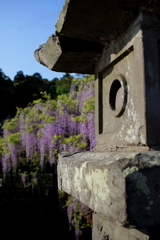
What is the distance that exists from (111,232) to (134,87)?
931 millimetres

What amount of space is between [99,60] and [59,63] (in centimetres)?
34

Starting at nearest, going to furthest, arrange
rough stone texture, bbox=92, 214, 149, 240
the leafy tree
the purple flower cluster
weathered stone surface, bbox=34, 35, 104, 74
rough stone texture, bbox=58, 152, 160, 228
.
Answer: rough stone texture, bbox=58, 152, 160, 228 < rough stone texture, bbox=92, 214, 149, 240 < weathered stone surface, bbox=34, 35, 104, 74 < the purple flower cluster < the leafy tree

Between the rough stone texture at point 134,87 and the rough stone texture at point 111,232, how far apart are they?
475 millimetres

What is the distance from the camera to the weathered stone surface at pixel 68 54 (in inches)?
69.7

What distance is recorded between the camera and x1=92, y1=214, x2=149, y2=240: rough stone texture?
1247 millimetres

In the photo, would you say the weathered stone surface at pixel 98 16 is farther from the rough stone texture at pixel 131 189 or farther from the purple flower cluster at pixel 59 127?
the purple flower cluster at pixel 59 127

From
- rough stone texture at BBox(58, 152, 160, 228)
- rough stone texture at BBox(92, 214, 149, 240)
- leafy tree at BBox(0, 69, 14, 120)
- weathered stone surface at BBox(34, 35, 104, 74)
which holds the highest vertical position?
leafy tree at BBox(0, 69, 14, 120)

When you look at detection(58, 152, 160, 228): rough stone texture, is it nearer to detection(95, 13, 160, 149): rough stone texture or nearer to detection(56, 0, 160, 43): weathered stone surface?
detection(95, 13, 160, 149): rough stone texture

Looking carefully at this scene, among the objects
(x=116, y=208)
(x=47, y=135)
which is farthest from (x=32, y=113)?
(x=116, y=208)

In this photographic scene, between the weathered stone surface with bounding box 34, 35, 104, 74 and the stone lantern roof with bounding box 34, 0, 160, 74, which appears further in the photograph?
the weathered stone surface with bounding box 34, 35, 104, 74

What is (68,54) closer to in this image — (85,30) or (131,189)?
(85,30)

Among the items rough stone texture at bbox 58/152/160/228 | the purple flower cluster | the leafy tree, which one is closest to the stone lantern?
rough stone texture at bbox 58/152/160/228

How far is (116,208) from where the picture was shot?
3.35ft

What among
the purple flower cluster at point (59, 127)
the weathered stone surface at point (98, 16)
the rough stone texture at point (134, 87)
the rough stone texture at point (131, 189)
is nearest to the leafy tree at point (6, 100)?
the purple flower cluster at point (59, 127)
